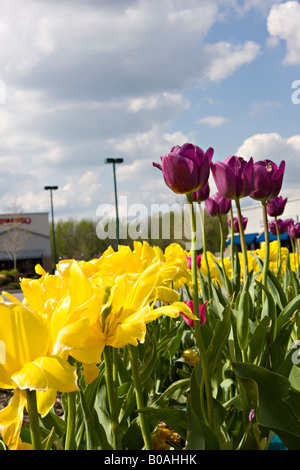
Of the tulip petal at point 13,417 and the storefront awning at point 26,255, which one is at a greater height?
the tulip petal at point 13,417

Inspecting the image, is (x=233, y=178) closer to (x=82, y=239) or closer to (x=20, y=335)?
(x=20, y=335)

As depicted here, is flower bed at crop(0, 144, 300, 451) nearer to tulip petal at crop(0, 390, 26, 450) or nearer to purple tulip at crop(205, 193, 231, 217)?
tulip petal at crop(0, 390, 26, 450)

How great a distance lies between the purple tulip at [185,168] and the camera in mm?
1289

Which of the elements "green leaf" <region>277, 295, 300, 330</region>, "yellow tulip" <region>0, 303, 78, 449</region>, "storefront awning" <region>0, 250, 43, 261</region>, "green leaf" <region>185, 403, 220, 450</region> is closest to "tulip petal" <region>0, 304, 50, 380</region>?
"yellow tulip" <region>0, 303, 78, 449</region>

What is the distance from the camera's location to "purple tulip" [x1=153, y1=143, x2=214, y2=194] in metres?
1.29

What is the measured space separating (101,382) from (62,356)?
594 millimetres

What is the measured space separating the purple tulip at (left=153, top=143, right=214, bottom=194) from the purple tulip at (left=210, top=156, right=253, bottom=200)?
0.62 ft

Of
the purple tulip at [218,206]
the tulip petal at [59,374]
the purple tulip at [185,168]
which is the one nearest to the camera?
the tulip petal at [59,374]

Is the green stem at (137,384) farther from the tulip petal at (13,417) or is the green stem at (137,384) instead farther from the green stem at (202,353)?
the tulip petal at (13,417)

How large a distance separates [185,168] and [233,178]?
0.92 feet

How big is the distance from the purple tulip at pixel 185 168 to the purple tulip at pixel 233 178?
0.19 meters

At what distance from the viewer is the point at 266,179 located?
5.69ft

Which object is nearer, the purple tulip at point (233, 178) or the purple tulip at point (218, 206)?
the purple tulip at point (233, 178)

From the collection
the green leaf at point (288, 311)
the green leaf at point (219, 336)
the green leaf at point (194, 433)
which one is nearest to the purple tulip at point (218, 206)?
the green leaf at point (288, 311)
